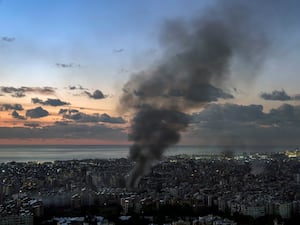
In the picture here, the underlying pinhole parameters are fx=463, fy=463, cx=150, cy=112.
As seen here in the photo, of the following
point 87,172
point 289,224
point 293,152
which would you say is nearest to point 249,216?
point 289,224

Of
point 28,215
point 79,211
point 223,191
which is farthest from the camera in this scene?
point 223,191

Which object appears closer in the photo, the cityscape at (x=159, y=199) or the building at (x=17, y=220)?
the building at (x=17, y=220)

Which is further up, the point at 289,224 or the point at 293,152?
the point at 293,152

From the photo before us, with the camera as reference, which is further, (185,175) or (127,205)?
(185,175)

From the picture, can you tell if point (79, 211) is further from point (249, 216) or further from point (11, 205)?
point (249, 216)

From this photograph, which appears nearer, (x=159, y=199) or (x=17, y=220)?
(x=17, y=220)

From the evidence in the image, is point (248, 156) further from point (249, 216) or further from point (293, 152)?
point (249, 216)

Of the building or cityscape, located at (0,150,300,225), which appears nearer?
the building

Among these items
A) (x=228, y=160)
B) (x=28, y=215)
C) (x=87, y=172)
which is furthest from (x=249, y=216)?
(x=228, y=160)

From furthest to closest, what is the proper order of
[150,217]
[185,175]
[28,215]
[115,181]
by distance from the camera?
[185,175], [115,181], [150,217], [28,215]
